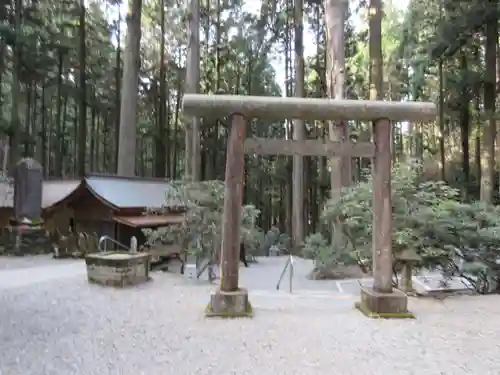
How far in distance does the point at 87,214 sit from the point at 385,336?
396 inches

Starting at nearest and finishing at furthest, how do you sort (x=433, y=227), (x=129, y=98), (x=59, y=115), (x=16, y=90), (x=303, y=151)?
(x=303, y=151)
(x=433, y=227)
(x=129, y=98)
(x=16, y=90)
(x=59, y=115)

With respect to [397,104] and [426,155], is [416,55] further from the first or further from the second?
[397,104]

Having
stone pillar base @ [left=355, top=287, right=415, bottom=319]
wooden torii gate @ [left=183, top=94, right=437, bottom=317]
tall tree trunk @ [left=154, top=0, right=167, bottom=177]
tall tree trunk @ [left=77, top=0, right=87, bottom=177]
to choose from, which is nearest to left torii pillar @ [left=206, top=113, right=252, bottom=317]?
wooden torii gate @ [left=183, top=94, right=437, bottom=317]

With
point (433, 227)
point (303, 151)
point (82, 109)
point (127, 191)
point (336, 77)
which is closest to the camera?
point (303, 151)

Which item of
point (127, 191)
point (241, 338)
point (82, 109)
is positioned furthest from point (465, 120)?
point (241, 338)

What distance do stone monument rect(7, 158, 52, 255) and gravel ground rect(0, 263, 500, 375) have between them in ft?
20.4

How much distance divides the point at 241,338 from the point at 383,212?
227 cm

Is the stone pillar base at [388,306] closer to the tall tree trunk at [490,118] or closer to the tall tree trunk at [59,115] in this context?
the tall tree trunk at [490,118]

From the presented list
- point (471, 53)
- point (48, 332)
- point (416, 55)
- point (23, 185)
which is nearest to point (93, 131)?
point (23, 185)

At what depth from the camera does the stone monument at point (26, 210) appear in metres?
12.2

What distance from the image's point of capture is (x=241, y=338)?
172 inches

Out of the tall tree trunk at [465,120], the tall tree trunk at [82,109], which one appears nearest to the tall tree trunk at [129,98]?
the tall tree trunk at [82,109]

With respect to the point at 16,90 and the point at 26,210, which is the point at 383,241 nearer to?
the point at 26,210

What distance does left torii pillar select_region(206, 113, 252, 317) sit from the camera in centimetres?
527
